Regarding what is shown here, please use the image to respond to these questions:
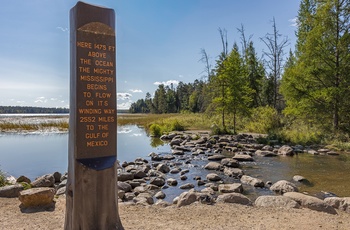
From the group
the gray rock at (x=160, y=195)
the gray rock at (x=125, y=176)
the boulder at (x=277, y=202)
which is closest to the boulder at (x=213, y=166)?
the gray rock at (x=125, y=176)

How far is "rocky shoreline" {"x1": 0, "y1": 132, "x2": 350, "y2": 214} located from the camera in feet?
19.5

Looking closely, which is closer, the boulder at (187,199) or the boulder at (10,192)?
the boulder at (187,199)

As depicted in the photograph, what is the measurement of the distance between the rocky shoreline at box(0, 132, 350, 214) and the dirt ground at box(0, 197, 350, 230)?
1.12 ft

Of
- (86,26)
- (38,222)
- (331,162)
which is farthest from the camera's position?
(331,162)

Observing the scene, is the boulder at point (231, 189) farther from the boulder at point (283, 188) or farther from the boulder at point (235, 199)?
the boulder at point (235, 199)

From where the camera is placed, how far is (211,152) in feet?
50.6

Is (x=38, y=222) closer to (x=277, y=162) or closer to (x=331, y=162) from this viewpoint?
(x=277, y=162)

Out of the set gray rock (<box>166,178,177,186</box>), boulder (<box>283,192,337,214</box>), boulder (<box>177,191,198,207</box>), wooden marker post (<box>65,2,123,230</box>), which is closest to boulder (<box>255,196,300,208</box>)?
boulder (<box>283,192,337,214</box>)

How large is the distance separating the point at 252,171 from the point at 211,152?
482 centimetres

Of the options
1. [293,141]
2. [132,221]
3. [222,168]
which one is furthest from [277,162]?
[132,221]

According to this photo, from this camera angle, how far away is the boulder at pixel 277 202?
5.82 metres

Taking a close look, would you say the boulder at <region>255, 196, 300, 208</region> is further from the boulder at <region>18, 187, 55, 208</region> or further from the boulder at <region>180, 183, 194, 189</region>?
the boulder at <region>18, 187, 55, 208</region>

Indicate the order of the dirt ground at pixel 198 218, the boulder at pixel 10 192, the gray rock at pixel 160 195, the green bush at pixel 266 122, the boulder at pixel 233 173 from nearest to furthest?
the dirt ground at pixel 198 218 → the boulder at pixel 10 192 → the gray rock at pixel 160 195 → the boulder at pixel 233 173 → the green bush at pixel 266 122

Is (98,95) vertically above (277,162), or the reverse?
(98,95)
